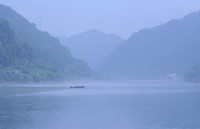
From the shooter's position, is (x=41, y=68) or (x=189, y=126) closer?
(x=189, y=126)

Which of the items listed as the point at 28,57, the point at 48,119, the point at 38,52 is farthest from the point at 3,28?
the point at 48,119

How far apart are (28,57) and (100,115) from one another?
113413mm

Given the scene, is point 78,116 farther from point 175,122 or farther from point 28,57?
point 28,57

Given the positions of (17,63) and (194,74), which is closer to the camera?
(17,63)

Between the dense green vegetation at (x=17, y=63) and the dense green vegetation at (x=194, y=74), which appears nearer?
the dense green vegetation at (x=17, y=63)

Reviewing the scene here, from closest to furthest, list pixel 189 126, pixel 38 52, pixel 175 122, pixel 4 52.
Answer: pixel 189 126, pixel 175 122, pixel 4 52, pixel 38 52

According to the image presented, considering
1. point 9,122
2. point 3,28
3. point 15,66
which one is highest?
point 3,28

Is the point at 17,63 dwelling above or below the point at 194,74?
below

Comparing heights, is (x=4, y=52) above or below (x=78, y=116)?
above

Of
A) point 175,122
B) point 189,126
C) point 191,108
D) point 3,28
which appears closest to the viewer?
point 189,126

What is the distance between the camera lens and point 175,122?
38.2 m

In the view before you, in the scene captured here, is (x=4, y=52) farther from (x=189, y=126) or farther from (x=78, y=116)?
(x=189, y=126)

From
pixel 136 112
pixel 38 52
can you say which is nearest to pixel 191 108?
pixel 136 112

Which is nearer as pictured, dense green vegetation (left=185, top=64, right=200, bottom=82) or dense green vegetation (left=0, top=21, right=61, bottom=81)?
dense green vegetation (left=0, top=21, right=61, bottom=81)
